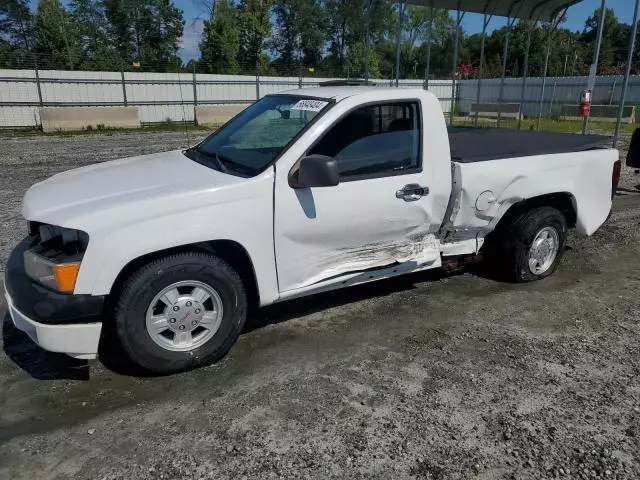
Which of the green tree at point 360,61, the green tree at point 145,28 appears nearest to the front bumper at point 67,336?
the green tree at point 145,28

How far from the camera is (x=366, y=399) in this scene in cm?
323

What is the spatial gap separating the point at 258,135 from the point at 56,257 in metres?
1.78

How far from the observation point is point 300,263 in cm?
376

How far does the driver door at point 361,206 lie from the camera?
12.0 ft

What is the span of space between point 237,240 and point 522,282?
3100 millimetres

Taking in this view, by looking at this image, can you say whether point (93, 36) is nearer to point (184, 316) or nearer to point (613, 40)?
point (184, 316)

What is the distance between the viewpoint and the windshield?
3.75 meters

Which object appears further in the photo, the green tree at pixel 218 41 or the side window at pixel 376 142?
the green tree at pixel 218 41

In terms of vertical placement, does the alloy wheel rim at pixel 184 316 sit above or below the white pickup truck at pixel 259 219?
below

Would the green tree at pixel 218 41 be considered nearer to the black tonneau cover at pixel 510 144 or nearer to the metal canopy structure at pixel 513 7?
the metal canopy structure at pixel 513 7

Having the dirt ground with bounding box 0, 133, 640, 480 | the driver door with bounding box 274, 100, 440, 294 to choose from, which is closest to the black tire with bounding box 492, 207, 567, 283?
the dirt ground with bounding box 0, 133, 640, 480

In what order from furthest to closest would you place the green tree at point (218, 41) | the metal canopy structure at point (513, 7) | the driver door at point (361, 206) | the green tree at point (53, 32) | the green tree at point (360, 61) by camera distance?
the green tree at point (360, 61) → the green tree at point (218, 41) → the green tree at point (53, 32) → the metal canopy structure at point (513, 7) → the driver door at point (361, 206)

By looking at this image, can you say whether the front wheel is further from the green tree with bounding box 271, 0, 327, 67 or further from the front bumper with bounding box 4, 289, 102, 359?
the green tree with bounding box 271, 0, 327, 67

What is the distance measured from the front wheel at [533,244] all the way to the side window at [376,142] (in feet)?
4.68
